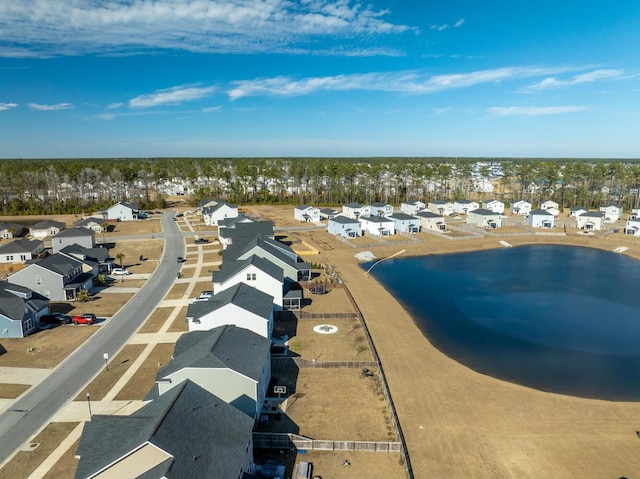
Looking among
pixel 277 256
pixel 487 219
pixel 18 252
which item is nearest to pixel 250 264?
pixel 277 256

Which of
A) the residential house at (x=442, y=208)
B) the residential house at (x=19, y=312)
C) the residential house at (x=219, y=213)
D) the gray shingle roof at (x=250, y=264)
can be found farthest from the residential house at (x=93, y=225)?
the residential house at (x=442, y=208)

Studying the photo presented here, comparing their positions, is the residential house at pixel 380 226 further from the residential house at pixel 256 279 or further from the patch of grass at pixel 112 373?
the patch of grass at pixel 112 373

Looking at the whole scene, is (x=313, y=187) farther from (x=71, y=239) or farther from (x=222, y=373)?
(x=222, y=373)

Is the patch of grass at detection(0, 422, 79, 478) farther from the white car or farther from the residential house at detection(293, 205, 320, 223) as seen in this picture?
the residential house at detection(293, 205, 320, 223)

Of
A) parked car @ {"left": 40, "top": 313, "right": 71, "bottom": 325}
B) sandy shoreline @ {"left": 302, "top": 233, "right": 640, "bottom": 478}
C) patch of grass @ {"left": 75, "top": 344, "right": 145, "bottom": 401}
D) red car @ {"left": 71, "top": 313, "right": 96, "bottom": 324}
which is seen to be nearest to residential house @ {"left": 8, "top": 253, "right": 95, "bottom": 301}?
parked car @ {"left": 40, "top": 313, "right": 71, "bottom": 325}

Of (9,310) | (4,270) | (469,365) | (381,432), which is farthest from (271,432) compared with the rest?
(4,270)

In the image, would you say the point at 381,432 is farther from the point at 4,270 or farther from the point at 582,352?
the point at 4,270
